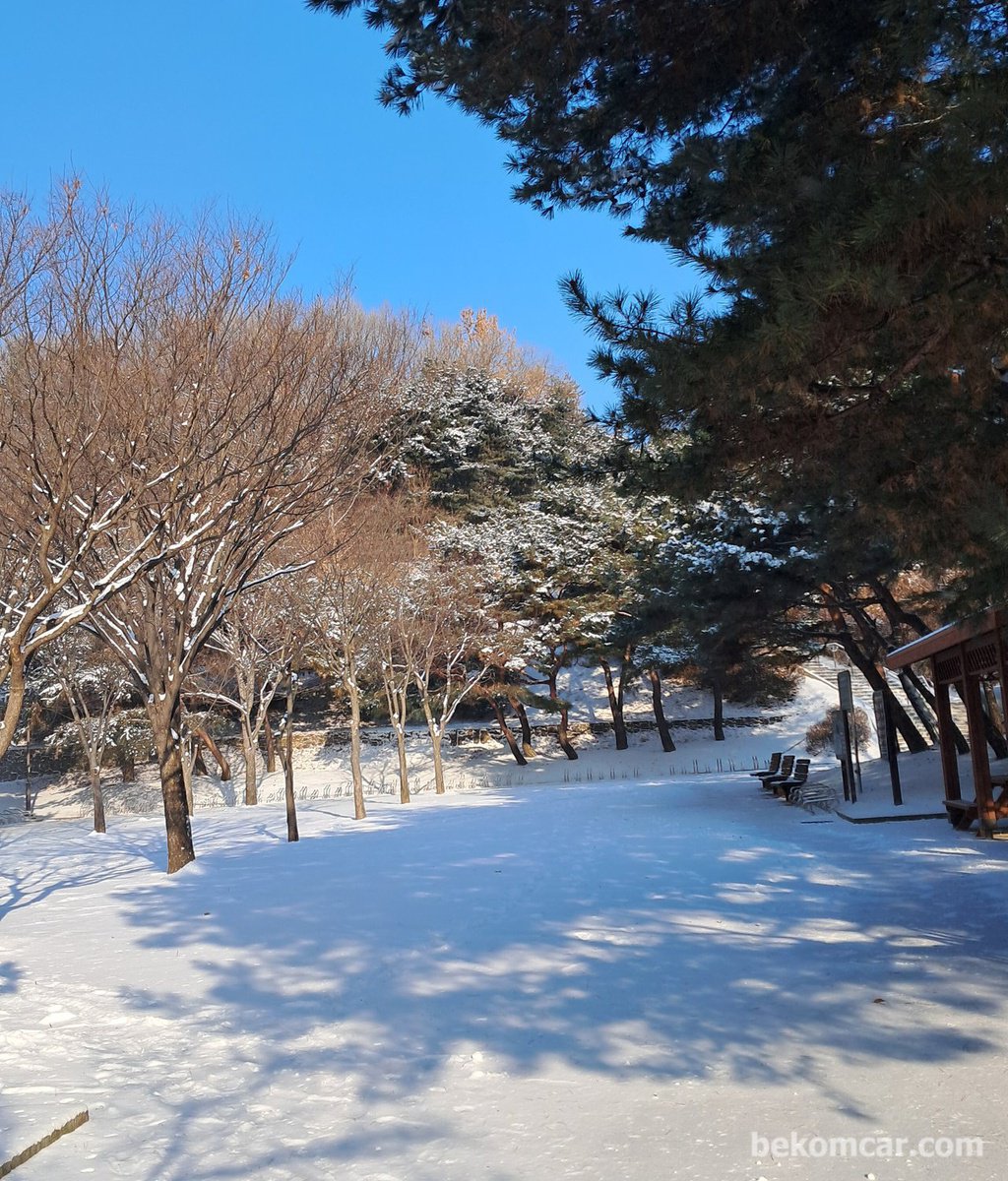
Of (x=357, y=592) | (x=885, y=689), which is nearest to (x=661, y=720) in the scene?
(x=357, y=592)

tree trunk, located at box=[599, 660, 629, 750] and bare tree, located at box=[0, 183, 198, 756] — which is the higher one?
bare tree, located at box=[0, 183, 198, 756]

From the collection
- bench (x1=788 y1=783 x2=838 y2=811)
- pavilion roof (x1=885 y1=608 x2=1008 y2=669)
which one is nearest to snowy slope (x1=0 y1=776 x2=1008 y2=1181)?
pavilion roof (x1=885 y1=608 x2=1008 y2=669)

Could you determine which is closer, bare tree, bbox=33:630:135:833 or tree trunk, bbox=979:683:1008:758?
tree trunk, bbox=979:683:1008:758

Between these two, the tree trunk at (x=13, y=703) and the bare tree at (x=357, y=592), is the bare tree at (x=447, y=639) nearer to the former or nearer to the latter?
the bare tree at (x=357, y=592)

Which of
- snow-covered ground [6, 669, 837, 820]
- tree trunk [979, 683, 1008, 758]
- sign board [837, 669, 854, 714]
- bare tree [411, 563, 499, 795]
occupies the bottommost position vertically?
snow-covered ground [6, 669, 837, 820]

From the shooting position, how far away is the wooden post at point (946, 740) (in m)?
14.0

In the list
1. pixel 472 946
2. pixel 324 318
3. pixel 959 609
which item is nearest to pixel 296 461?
pixel 324 318

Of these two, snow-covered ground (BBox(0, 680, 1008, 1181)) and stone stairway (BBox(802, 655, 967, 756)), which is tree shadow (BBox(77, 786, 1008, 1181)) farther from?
stone stairway (BBox(802, 655, 967, 756))

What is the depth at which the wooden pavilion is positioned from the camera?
11531mm

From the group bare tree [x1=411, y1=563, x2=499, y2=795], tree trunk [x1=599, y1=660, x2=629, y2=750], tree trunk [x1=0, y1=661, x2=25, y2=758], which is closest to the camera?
tree trunk [x1=0, y1=661, x2=25, y2=758]

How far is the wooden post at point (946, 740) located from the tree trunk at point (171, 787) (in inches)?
404

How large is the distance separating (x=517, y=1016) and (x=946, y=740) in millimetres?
10593

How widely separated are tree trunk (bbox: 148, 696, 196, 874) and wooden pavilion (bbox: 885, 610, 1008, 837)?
9.32 meters

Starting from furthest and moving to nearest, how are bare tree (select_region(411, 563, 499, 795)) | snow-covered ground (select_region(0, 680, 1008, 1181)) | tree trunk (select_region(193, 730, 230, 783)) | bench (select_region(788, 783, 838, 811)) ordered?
1. tree trunk (select_region(193, 730, 230, 783))
2. bare tree (select_region(411, 563, 499, 795))
3. bench (select_region(788, 783, 838, 811))
4. snow-covered ground (select_region(0, 680, 1008, 1181))
